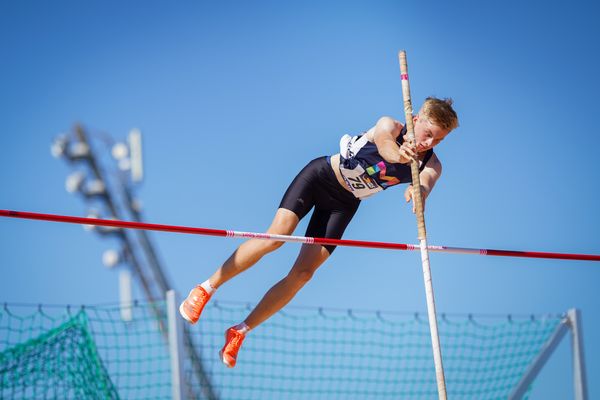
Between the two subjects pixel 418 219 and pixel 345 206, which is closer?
pixel 418 219

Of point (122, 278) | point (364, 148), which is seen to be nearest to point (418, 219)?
point (364, 148)

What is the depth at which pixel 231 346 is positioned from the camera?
5254mm

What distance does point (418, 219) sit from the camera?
17.0 ft

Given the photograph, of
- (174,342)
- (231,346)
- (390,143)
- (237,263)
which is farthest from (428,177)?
(174,342)

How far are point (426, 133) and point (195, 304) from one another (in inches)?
64.1

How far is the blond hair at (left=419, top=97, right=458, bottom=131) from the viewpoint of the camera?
202 inches

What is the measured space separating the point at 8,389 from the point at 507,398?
3841 millimetres

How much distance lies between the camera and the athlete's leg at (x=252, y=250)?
5.21 m

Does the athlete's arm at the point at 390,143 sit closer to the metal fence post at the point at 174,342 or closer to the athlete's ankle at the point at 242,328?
the athlete's ankle at the point at 242,328

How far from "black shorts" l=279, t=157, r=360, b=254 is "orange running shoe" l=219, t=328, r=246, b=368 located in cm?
75

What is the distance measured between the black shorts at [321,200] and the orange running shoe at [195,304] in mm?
681

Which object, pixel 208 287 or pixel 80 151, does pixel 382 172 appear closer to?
pixel 208 287

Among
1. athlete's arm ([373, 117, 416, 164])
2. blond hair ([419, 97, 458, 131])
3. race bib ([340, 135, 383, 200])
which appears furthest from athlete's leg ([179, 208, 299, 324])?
blond hair ([419, 97, 458, 131])

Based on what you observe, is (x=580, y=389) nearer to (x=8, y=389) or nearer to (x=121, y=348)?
(x=121, y=348)
